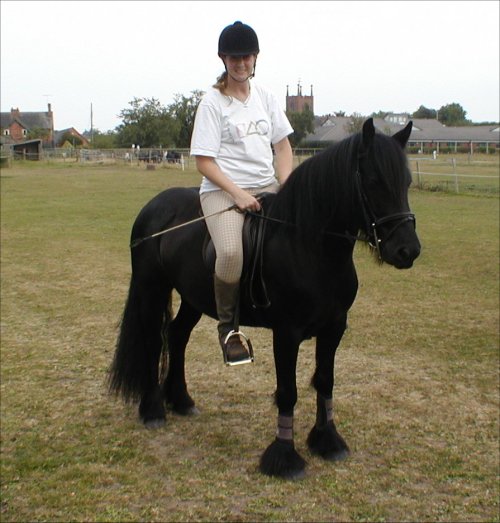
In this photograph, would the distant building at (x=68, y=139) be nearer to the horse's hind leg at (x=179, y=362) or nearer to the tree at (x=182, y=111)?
the tree at (x=182, y=111)

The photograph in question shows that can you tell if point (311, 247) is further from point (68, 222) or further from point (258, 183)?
point (68, 222)

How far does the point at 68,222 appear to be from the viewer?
50.8 feet

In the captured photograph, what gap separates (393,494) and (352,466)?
0.37 meters

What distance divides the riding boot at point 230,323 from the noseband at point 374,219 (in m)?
0.88

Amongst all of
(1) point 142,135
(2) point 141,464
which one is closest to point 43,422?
(2) point 141,464

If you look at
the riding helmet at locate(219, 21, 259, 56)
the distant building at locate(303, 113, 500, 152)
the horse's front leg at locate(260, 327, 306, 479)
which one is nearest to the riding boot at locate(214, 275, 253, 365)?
the horse's front leg at locate(260, 327, 306, 479)

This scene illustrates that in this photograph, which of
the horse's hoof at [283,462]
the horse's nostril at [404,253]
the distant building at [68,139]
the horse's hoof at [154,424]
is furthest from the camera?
the distant building at [68,139]

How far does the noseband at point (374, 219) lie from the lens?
9.72 feet

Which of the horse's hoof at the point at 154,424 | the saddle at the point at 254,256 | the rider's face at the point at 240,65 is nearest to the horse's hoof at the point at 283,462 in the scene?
the saddle at the point at 254,256

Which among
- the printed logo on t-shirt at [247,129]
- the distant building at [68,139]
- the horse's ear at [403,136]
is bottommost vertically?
the horse's ear at [403,136]

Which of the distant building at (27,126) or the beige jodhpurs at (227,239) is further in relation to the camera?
the distant building at (27,126)

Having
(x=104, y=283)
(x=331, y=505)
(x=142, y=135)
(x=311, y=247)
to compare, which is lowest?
(x=331, y=505)

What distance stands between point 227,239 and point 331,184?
667 mm

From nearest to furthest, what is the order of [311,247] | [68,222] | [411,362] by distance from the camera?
[311,247] < [411,362] < [68,222]
